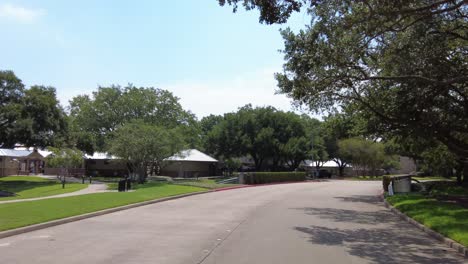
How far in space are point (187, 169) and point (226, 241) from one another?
178ft

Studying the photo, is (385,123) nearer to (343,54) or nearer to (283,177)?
(343,54)

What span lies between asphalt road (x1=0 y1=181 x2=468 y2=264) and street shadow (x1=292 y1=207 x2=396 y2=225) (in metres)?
0.16

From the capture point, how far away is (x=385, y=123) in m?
24.1

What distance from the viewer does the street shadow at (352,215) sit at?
60.1ft

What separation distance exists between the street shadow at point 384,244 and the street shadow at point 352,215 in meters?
2.47

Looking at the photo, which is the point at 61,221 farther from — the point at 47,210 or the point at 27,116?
the point at 27,116

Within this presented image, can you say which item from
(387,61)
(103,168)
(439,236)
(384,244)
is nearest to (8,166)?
(103,168)

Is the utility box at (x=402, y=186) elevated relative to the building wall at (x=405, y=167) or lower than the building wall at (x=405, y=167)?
lower

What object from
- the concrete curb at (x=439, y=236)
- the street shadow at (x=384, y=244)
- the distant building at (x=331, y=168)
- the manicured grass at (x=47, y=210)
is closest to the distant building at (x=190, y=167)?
the distant building at (x=331, y=168)

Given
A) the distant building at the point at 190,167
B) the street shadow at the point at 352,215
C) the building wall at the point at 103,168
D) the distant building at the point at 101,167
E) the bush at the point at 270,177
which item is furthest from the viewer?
the distant building at the point at 101,167

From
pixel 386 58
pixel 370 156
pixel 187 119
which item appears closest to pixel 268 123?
pixel 187 119

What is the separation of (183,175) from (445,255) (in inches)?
2169

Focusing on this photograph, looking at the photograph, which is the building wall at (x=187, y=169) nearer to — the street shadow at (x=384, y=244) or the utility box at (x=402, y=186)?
the utility box at (x=402, y=186)

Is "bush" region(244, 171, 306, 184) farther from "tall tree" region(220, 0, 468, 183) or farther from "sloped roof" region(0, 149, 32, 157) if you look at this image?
"sloped roof" region(0, 149, 32, 157)
